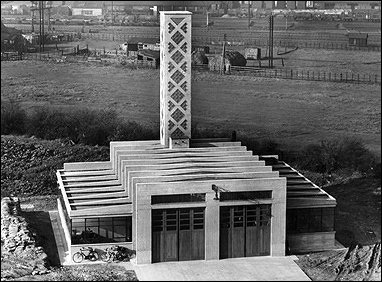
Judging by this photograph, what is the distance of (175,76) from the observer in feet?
85.2

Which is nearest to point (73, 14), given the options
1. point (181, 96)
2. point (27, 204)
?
point (27, 204)

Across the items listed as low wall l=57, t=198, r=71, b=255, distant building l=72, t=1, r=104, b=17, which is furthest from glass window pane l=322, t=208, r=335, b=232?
distant building l=72, t=1, r=104, b=17

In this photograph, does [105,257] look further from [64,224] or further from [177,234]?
[64,224]

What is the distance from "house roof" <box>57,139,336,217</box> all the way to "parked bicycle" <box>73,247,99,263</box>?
34.4 inches

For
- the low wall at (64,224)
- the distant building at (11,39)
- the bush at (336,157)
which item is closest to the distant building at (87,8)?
the distant building at (11,39)

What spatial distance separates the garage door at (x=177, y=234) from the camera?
22.5 m

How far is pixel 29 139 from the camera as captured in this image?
40375 mm

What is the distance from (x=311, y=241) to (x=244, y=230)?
6.94ft

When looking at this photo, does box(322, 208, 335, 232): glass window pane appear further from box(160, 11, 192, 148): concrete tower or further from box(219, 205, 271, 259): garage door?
box(160, 11, 192, 148): concrete tower

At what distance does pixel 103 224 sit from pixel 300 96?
71.1 feet

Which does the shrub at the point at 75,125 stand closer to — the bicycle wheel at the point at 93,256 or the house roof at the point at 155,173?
the house roof at the point at 155,173

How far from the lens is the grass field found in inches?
1667

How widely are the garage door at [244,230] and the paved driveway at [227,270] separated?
0.76ft

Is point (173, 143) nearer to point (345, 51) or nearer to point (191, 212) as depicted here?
point (191, 212)
